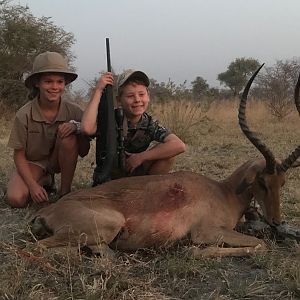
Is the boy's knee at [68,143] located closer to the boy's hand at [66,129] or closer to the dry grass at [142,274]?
the boy's hand at [66,129]

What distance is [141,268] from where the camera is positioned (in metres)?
3.67

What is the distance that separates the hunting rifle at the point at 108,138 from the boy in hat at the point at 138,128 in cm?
9

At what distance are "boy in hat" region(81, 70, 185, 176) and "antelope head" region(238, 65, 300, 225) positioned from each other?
112 centimetres

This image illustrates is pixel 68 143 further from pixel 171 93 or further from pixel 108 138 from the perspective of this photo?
pixel 171 93

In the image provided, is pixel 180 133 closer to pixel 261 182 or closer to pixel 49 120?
pixel 49 120

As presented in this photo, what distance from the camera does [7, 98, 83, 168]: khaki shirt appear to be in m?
5.49

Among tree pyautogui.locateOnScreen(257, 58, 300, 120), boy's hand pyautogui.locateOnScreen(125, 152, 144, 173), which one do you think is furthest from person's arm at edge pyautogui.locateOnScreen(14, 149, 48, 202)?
tree pyautogui.locateOnScreen(257, 58, 300, 120)

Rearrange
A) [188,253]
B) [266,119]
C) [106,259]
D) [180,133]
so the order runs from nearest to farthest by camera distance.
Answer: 1. [106,259]
2. [188,253]
3. [180,133]
4. [266,119]

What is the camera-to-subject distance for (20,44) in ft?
60.2

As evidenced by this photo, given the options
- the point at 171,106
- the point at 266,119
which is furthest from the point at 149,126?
the point at 266,119

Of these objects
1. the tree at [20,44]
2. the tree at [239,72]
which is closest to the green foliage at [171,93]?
the tree at [20,44]

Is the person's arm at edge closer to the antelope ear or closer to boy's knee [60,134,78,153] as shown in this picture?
boy's knee [60,134,78,153]

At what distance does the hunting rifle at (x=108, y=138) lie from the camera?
503cm

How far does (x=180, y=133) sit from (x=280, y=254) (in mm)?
8078
